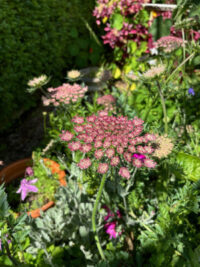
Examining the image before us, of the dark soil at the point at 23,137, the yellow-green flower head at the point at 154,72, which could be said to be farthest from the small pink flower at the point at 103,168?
the dark soil at the point at 23,137

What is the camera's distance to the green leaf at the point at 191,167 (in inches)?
57.8

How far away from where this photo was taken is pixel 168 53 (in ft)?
5.98

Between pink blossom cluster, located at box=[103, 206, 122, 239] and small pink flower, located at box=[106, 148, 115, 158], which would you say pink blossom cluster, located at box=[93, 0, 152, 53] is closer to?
pink blossom cluster, located at box=[103, 206, 122, 239]

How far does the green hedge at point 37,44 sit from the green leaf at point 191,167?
7.98 feet

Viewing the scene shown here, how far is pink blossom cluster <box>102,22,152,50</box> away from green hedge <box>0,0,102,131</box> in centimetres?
32

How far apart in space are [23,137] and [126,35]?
2312 millimetres

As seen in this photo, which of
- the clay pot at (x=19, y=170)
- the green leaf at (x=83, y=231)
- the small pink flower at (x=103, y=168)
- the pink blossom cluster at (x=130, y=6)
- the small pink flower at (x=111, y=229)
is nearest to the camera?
the small pink flower at (x=103, y=168)

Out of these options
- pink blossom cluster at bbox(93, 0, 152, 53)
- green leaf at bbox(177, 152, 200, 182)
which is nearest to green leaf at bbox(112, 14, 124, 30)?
pink blossom cluster at bbox(93, 0, 152, 53)

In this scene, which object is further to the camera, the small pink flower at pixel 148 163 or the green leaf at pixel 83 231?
the green leaf at pixel 83 231

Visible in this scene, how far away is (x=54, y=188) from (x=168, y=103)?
55.9 inches

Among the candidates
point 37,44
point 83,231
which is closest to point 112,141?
point 83,231

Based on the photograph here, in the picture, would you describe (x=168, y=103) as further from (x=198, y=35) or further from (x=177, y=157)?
(x=198, y=35)

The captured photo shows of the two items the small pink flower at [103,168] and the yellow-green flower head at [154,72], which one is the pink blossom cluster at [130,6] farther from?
the small pink flower at [103,168]

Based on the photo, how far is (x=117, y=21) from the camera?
397 cm
